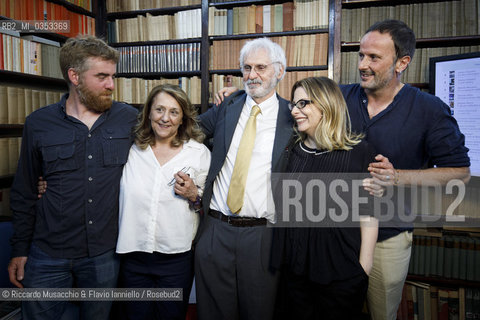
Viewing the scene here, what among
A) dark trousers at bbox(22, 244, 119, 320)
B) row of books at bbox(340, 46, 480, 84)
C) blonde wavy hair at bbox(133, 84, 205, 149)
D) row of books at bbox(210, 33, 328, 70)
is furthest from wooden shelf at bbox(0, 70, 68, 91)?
row of books at bbox(340, 46, 480, 84)

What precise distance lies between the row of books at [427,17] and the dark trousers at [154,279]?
7.93 ft

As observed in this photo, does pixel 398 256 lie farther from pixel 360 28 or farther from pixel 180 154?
pixel 360 28

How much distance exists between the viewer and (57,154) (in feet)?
4.33

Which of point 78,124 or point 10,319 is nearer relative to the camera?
point 78,124

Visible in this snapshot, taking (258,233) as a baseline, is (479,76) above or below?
above

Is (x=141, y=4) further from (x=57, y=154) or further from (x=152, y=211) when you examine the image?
(x=152, y=211)

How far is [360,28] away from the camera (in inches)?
105

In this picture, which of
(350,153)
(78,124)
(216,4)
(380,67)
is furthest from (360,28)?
(78,124)

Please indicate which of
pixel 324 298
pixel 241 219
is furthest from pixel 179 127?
pixel 324 298

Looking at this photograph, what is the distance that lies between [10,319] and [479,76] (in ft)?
10.8

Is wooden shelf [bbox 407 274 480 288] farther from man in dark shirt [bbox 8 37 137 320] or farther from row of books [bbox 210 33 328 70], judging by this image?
man in dark shirt [bbox 8 37 137 320]

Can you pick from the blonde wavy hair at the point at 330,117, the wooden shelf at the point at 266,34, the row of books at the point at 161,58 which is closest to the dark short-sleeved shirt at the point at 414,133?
the blonde wavy hair at the point at 330,117

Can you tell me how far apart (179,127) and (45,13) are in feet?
7.45

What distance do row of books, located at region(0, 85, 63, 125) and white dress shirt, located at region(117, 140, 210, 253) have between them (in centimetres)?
177
